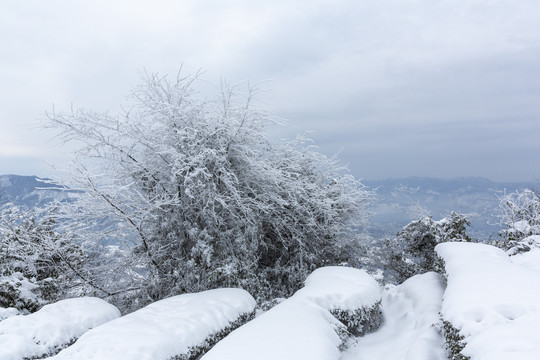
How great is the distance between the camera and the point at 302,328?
4.97 meters

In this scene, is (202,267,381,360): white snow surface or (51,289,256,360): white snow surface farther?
(51,289,256,360): white snow surface

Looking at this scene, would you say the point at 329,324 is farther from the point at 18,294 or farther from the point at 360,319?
the point at 18,294

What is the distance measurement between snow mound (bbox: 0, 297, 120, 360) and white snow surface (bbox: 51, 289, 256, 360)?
3.00ft

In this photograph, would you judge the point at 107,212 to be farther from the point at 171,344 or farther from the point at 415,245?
the point at 415,245

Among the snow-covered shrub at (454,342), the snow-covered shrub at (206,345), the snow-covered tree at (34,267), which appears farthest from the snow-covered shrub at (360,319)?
the snow-covered tree at (34,267)

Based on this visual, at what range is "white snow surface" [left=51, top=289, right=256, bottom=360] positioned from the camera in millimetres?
4516

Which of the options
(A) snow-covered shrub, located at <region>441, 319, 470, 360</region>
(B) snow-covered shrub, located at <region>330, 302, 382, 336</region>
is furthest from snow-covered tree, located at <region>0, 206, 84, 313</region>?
(A) snow-covered shrub, located at <region>441, 319, 470, 360</region>

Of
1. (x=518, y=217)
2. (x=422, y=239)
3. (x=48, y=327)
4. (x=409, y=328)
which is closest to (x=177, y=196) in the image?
(x=48, y=327)

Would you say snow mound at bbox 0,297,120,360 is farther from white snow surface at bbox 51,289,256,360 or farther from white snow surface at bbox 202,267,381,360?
white snow surface at bbox 202,267,381,360

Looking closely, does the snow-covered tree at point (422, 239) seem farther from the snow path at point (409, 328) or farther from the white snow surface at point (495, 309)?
the white snow surface at point (495, 309)

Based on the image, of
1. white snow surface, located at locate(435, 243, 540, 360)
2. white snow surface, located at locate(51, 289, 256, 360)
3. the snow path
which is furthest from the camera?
the snow path

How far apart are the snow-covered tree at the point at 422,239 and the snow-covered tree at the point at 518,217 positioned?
1.21 meters

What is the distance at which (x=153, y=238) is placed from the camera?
9188mm

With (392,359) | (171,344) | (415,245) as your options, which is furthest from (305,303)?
(415,245)
